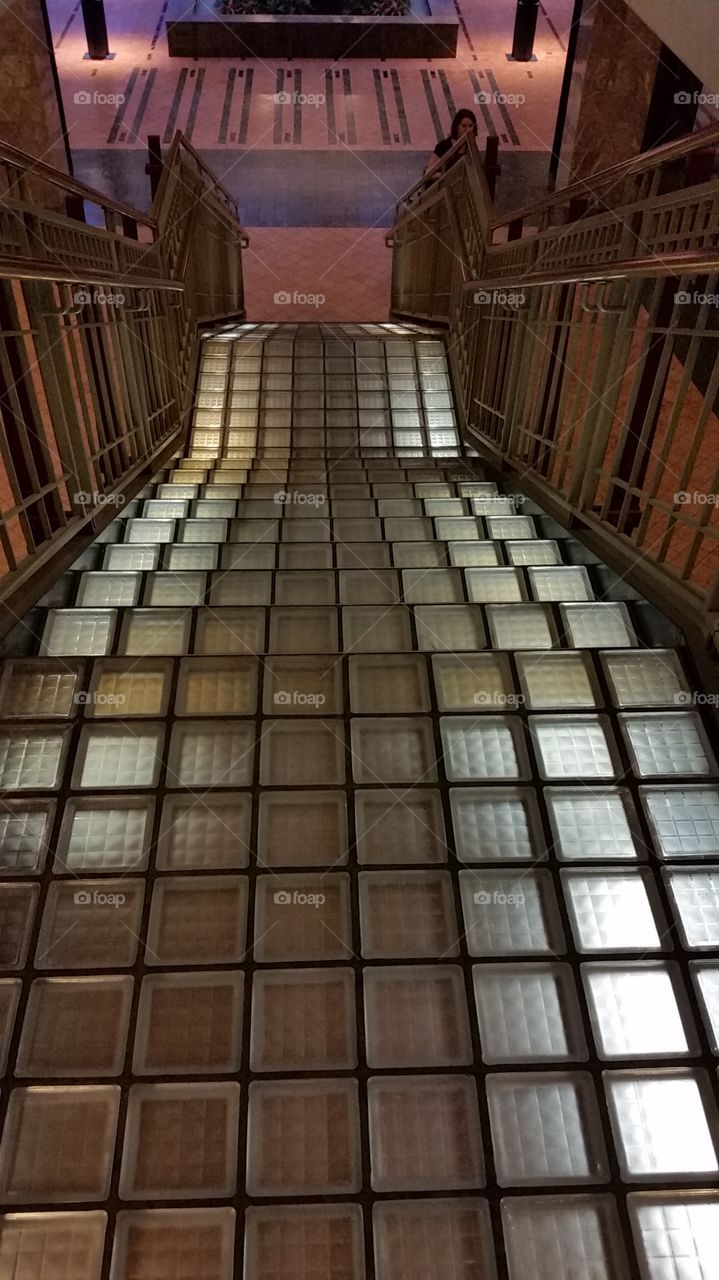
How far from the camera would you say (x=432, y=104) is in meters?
10.2

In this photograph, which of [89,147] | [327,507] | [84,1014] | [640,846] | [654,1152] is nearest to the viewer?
[654,1152]

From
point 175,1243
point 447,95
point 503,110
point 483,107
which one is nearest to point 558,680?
point 175,1243

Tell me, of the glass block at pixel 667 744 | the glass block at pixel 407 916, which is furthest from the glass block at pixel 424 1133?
the glass block at pixel 667 744

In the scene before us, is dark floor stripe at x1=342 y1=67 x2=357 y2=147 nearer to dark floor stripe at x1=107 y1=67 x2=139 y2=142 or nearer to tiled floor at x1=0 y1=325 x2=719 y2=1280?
dark floor stripe at x1=107 y1=67 x2=139 y2=142

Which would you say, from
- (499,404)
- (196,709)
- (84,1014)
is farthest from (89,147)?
(84,1014)

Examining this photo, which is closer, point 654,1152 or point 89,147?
point 654,1152

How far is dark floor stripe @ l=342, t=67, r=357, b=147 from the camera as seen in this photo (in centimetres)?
960

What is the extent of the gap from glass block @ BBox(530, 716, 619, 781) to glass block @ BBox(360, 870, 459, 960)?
407mm

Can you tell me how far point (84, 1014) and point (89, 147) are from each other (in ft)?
33.3

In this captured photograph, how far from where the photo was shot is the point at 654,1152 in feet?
4.65

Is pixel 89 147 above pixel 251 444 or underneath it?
above

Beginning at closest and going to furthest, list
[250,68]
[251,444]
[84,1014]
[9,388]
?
1. [84,1014]
2. [9,388]
3. [251,444]
4. [250,68]

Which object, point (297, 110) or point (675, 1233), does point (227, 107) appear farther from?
point (675, 1233)

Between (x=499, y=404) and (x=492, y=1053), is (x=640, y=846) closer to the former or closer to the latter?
(x=492, y=1053)
